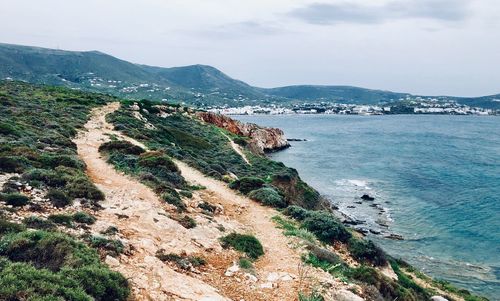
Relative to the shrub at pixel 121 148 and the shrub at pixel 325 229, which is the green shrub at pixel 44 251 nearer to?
the shrub at pixel 325 229

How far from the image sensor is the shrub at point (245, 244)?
14438mm

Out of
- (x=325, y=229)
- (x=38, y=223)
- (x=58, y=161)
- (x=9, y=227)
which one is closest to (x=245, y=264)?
(x=38, y=223)

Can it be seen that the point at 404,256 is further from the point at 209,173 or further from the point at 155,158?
the point at 155,158

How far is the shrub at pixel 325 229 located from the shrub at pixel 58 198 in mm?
10378

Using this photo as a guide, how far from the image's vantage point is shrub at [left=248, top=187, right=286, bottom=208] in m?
22.0

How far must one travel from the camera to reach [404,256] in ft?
101

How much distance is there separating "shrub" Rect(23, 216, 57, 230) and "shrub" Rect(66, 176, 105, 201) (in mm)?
3530

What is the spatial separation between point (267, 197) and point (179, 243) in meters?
9.17

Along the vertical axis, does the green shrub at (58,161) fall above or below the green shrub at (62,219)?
above

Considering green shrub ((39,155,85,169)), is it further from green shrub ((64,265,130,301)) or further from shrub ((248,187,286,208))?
green shrub ((64,265,130,301))

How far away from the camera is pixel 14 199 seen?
511 inches

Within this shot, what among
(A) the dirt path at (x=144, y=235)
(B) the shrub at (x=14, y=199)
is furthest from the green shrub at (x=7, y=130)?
(B) the shrub at (x=14, y=199)

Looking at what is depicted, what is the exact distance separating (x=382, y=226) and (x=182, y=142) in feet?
79.1

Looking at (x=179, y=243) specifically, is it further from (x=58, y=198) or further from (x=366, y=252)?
(x=366, y=252)
